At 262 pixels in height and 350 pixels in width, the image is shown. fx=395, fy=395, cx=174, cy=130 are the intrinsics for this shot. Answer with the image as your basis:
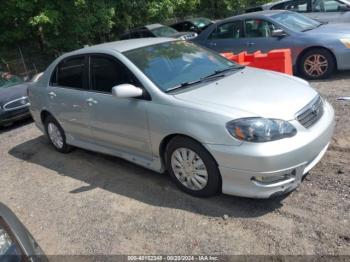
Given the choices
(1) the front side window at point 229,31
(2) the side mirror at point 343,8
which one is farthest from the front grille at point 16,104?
(2) the side mirror at point 343,8

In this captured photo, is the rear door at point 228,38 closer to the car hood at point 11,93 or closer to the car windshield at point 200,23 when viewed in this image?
the car hood at point 11,93

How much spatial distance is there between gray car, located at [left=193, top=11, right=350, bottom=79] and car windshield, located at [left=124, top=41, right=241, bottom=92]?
11.0 feet

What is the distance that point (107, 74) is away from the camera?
4859mm

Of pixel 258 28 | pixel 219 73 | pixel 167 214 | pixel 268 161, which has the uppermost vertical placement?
pixel 219 73

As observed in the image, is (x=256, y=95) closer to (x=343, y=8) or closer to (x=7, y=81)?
(x=343, y=8)

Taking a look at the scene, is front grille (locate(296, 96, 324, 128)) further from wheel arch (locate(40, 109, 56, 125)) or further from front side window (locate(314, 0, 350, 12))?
front side window (locate(314, 0, 350, 12))

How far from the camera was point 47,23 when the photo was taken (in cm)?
1469

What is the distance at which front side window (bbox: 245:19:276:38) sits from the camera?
8352mm

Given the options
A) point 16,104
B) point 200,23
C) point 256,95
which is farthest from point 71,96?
point 200,23

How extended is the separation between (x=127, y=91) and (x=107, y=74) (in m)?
0.80

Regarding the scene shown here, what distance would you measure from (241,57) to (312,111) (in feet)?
13.1

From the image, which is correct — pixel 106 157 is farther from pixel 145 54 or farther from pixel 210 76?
pixel 210 76

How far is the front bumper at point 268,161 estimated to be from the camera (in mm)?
3459

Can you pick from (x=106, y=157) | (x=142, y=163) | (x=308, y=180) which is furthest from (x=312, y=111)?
(x=106, y=157)
